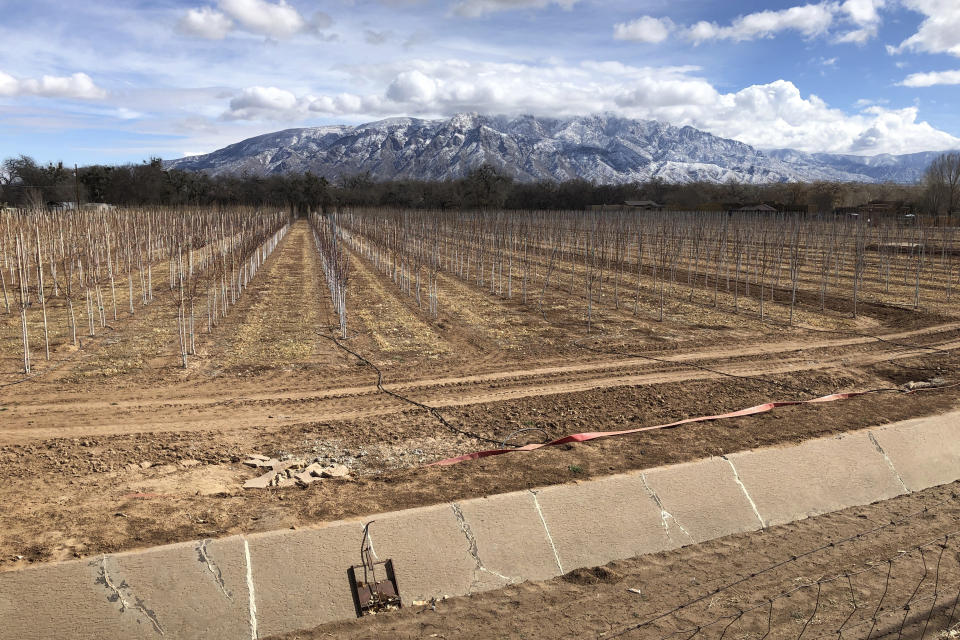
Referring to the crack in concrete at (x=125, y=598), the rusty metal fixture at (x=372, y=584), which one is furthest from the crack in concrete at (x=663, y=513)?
the crack in concrete at (x=125, y=598)

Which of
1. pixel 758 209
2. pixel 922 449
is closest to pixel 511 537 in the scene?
pixel 922 449

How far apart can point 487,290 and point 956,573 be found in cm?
1388

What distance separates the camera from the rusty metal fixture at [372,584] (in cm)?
410

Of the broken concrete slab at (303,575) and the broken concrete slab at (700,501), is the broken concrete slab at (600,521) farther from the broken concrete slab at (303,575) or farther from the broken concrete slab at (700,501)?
the broken concrete slab at (303,575)

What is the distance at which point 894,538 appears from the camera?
197 inches

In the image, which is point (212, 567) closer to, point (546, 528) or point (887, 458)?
point (546, 528)

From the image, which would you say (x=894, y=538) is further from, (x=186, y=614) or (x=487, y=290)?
(x=487, y=290)

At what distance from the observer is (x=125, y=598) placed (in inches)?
150

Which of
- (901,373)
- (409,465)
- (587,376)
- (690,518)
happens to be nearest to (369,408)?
(409,465)

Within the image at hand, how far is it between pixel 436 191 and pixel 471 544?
78204 millimetres

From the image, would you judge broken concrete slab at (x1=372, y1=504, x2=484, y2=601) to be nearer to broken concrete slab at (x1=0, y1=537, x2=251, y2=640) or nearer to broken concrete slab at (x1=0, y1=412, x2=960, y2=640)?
broken concrete slab at (x1=0, y1=412, x2=960, y2=640)

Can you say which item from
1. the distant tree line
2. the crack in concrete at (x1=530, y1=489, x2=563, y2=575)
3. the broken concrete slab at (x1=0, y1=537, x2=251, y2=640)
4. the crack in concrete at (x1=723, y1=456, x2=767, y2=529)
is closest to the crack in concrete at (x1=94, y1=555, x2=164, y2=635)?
the broken concrete slab at (x1=0, y1=537, x2=251, y2=640)

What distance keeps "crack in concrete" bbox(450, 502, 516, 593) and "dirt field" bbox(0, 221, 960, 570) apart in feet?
1.21

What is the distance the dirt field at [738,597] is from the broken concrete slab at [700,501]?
126 mm
